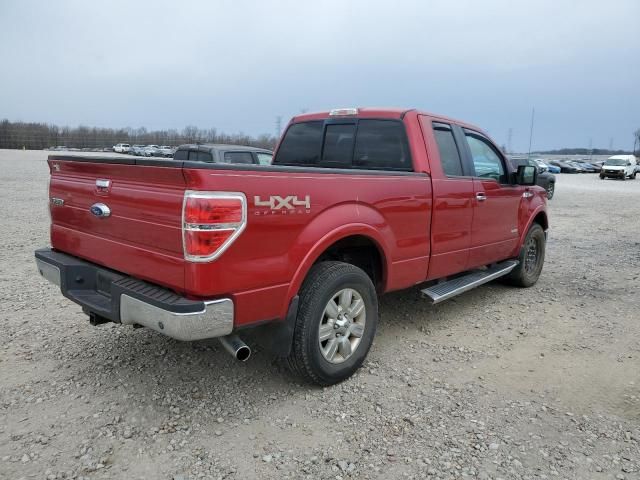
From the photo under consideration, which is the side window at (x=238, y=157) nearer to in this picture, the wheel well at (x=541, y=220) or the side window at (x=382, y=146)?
the wheel well at (x=541, y=220)

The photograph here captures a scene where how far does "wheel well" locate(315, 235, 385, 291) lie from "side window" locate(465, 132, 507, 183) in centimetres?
168

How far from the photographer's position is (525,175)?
18.3 feet

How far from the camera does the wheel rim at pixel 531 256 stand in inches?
247

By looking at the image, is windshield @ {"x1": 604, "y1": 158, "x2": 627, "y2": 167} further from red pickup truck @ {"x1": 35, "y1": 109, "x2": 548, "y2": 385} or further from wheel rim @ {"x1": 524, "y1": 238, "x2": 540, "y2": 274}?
red pickup truck @ {"x1": 35, "y1": 109, "x2": 548, "y2": 385}

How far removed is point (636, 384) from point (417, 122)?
105 inches

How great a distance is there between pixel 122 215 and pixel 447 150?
295 centimetres

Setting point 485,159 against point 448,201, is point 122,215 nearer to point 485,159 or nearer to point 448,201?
point 448,201

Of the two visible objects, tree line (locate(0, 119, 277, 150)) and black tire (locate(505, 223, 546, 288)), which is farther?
tree line (locate(0, 119, 277, 150))

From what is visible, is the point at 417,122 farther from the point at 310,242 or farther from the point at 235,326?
the point at 235,326

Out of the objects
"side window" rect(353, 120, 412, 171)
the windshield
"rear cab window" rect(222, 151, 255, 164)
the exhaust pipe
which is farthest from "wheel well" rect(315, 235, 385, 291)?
the windshield

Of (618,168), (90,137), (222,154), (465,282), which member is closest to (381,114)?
(465,282)

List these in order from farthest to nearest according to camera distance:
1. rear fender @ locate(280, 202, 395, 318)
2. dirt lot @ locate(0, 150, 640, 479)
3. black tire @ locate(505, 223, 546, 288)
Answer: black tire @ locate(505, 223, 546, 288) < rear fender @ locate(280, 202, 395, 318) < dirt lot @ locate(0, 150, 640, 479)

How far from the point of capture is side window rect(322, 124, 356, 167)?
15.5 feet

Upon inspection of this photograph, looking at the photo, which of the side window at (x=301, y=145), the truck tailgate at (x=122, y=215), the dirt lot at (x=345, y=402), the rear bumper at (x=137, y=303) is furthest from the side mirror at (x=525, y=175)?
the truck tailgate at (x=122, y=215)
